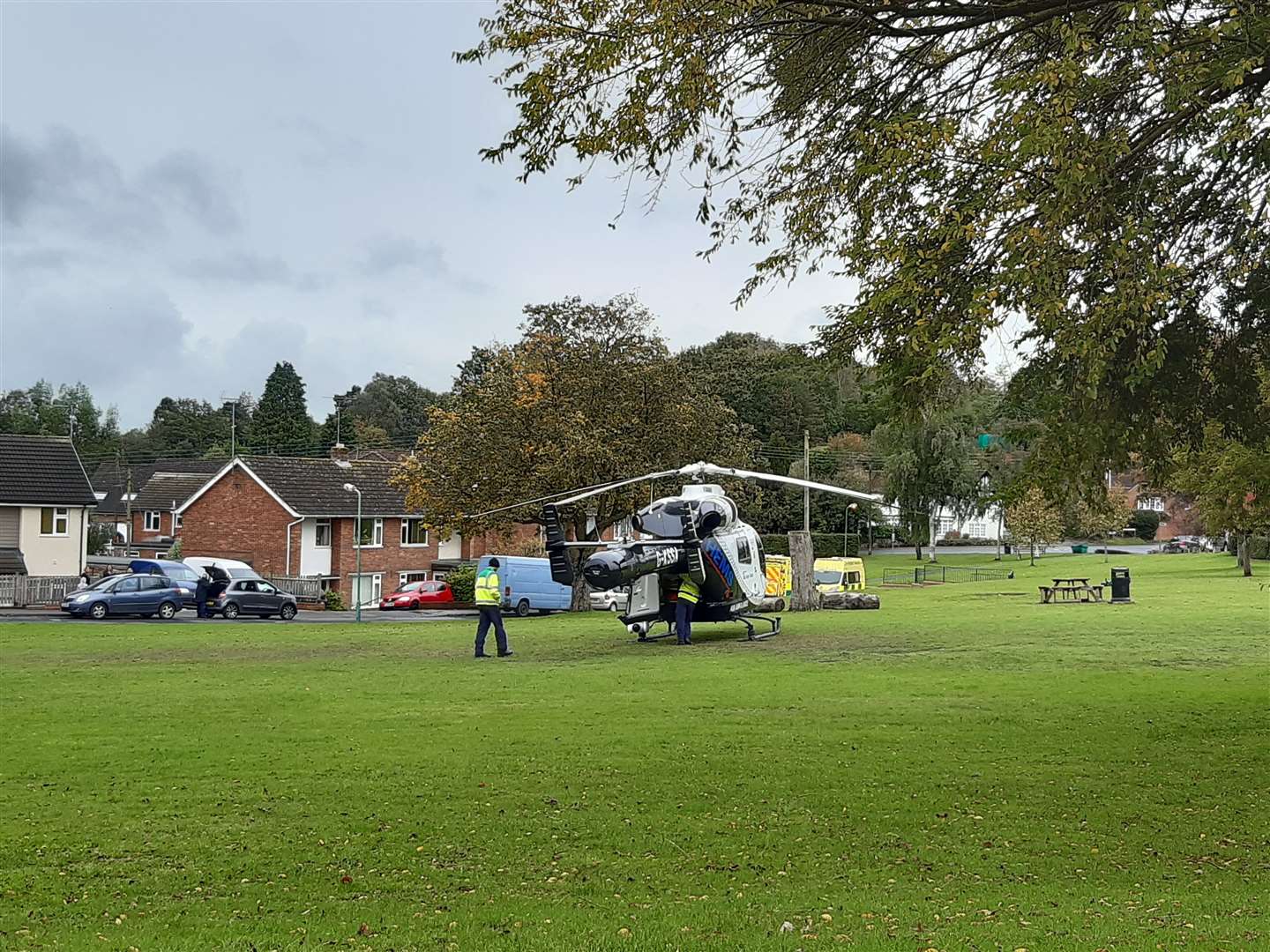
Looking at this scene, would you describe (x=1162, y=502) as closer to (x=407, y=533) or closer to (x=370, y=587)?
(x=370, y=587)

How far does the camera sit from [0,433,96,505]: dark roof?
5253cm

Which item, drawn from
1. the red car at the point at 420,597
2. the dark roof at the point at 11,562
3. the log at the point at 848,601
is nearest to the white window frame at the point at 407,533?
the red car at the point at 420,597

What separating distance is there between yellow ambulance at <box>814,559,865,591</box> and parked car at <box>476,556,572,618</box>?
995cm

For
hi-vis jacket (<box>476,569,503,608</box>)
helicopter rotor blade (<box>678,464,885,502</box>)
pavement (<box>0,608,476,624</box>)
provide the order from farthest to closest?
pavement (<box>0,608,476,624</box>) < hi-vis jacket (<box>476,569,503,608</box>) < helicopter rotor blade (<box>678,464,885,502</box>)

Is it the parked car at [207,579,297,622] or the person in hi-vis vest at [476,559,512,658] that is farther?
the parked car at [207,579,297,622]

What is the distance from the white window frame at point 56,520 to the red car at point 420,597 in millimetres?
13662

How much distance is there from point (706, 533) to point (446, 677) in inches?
374

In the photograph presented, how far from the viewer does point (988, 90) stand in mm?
12414

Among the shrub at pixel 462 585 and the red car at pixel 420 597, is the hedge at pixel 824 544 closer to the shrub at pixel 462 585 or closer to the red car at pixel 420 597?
the shrub at pixel 462 585

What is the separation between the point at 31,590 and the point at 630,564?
2972cm

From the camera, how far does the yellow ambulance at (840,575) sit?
49406 mm

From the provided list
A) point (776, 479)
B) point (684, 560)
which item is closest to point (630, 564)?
point (684, 560)

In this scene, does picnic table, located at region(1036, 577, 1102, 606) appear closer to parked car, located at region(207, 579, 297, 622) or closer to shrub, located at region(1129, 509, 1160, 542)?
parked car, located at region(207, 579, 297, 622)

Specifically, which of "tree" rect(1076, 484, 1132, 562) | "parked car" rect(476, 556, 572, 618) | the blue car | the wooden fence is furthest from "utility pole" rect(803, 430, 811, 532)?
the wooden fence
